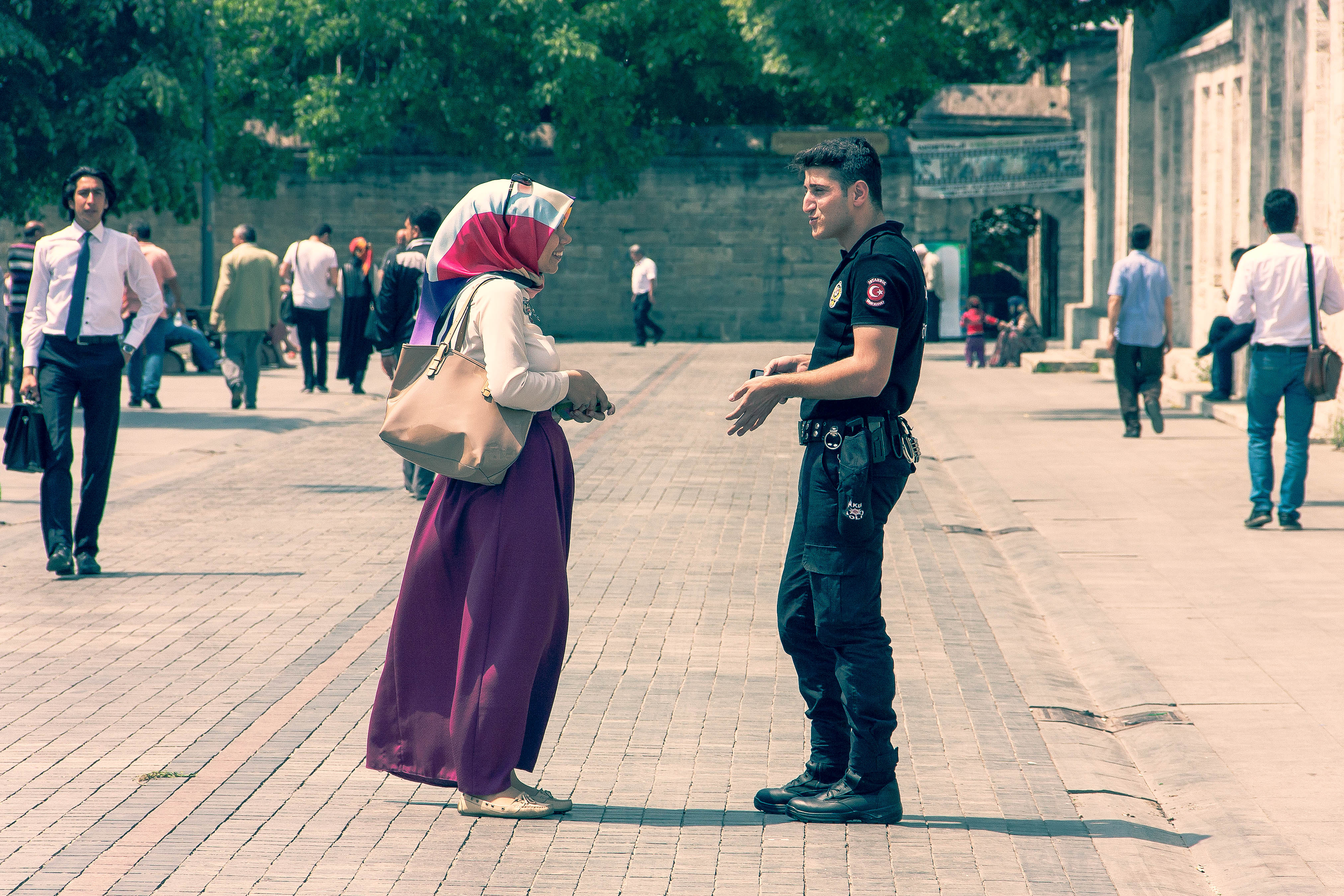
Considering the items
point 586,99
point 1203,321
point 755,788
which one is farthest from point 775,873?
point 586,99

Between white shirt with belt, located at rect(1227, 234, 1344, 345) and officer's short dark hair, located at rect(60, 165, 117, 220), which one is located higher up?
officer's short dark hair, located at rect(60, 165, 117, 220)

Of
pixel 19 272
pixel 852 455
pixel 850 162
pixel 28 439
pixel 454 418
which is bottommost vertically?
pixel 28 439

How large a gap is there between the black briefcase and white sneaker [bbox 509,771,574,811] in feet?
13.7

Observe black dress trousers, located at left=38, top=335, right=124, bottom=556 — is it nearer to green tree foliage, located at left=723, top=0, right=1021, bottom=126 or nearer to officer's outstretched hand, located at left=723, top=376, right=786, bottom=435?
officer's outstretched hand, located at left=723, top=376, right=786, bottom=435

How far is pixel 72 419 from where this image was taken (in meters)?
7.89

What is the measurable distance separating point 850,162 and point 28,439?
194 inches

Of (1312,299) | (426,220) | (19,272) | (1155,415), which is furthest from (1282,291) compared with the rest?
(19,272)

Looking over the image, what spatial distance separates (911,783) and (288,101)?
27346mm

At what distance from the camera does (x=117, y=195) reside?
8211mm

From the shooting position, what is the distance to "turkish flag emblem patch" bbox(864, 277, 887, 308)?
13.9ft

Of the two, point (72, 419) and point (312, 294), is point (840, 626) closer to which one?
point (72, 419)

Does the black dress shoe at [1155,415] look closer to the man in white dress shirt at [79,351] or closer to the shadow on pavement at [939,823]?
the man in white dress shirt at [79,351]

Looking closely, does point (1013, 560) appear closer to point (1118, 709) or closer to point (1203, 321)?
point (1118, 709)

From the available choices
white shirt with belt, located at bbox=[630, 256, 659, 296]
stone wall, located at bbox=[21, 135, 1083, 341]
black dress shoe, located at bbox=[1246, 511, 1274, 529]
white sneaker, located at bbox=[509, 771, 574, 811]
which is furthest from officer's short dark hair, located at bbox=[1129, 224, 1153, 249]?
stone wall, located at bbox=[21, 135, 1083, 341]
